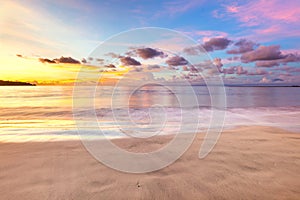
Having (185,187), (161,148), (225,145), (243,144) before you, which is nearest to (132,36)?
(161,148)

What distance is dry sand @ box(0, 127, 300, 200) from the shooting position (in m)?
2.26

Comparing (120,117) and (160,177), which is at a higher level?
(160,177)

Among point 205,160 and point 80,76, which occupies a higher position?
point 80,76

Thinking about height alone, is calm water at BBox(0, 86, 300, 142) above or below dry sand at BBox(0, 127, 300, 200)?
below

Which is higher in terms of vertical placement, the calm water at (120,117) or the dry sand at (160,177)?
the dry sand at (160,177)

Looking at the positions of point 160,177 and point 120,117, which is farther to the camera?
point 120,117

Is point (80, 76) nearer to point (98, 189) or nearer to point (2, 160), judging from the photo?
point (2, 160)

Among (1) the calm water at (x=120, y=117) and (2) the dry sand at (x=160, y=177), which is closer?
(2) the dry sand at (x=160, y=177)

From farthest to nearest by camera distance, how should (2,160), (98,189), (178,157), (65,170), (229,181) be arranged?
(178,157), (2,160), (65,170), (229,181), (98,189)

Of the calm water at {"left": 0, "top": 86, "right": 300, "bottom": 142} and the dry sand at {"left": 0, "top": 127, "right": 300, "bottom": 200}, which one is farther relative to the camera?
the calm water at {"left": 0, "top": 86, "right": 300, "bottom": 142}

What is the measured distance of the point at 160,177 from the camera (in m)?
2.67

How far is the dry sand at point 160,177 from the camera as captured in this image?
2.26 meters

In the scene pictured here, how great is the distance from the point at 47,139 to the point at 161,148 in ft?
10.3

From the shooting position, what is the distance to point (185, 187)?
240 centimetres
